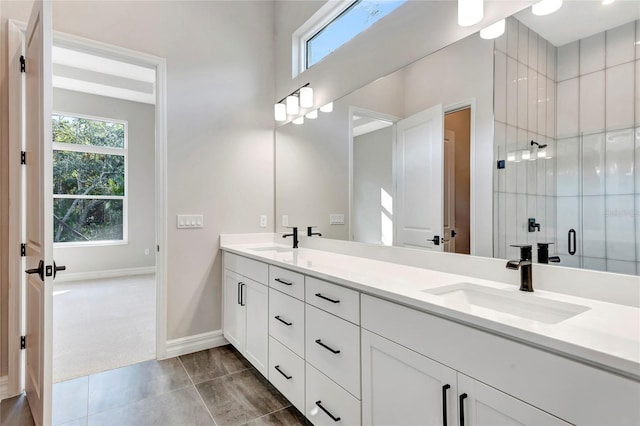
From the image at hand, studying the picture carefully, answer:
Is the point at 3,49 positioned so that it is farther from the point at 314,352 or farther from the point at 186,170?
the point at 314,352

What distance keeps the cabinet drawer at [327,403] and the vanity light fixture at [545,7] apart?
5.76ft

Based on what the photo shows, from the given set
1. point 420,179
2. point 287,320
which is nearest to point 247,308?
point 287,320

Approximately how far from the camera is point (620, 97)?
43.1 inches

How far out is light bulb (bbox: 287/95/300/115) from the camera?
2811 millimetres

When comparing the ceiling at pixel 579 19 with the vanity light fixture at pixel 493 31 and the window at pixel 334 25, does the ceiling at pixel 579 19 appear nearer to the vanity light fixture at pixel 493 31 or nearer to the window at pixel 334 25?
the vanity light fixture at pixel 493 31

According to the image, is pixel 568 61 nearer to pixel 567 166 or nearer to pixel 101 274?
pixel 567 166

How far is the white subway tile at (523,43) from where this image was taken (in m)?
1.37

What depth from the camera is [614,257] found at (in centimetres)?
111

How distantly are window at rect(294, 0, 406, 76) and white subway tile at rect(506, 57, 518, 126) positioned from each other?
0.89 meters

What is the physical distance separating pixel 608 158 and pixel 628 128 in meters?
0.11

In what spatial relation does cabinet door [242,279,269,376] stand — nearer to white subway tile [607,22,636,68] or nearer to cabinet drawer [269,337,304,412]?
cabinet drawer [269,337,304,412]

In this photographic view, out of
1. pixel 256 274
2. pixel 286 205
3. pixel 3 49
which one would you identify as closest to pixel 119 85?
pixel 3 49

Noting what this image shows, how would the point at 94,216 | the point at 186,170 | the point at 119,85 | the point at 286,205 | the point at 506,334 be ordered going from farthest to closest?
the point at 94,216 → the point at 119,85 → the point at 286,205 → the point at 186,170 → the point at 506,334

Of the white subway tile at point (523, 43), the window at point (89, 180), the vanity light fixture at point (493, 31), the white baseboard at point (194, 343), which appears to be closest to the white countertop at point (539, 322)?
the white subway tile at point (523, 43)
